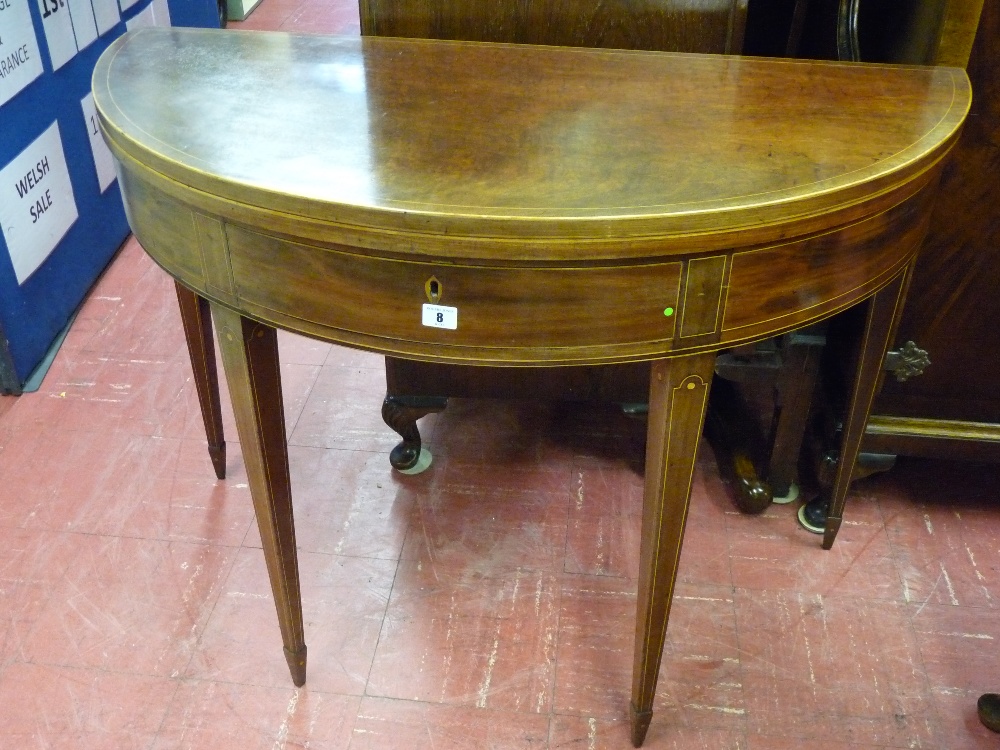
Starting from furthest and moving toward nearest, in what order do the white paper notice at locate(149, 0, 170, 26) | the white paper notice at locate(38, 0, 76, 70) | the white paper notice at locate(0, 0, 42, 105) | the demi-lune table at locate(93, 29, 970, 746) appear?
the white paper notice at locate(149, 0, 170, 26)
the white paper notice at locate(38, 0, 76, 70)
the white paper notice at locate(0, 0, 42, 105)
the demi-lune table at locate(93, 29, 970, 746)

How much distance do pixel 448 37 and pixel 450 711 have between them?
0.96 m

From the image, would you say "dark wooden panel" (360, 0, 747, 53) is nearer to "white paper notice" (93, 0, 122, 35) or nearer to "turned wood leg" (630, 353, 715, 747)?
"turned wood leg" (630, 353, 715, 747)

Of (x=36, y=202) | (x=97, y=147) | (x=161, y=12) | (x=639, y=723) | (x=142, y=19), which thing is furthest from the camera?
(x=161, y=12)

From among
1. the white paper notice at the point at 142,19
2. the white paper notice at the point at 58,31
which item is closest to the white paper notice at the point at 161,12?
the white paper notice at the point at 142,19

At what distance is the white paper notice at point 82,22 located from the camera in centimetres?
220

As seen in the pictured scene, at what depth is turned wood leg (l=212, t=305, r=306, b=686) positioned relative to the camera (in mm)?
1038

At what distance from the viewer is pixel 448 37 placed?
1363 millimetres

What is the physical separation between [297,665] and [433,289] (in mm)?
708

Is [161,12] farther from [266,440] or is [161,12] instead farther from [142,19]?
[266,440]

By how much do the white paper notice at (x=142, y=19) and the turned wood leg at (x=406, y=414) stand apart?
1.51 m

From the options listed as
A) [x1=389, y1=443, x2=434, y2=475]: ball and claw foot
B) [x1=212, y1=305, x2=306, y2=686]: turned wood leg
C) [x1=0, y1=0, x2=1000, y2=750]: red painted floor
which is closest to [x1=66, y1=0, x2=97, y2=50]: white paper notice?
[x1=0, y1=0, x2=1000, y2=750]: red painted floor

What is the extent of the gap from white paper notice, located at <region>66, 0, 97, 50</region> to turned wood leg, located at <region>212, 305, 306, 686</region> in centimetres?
153

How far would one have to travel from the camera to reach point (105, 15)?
238 cm

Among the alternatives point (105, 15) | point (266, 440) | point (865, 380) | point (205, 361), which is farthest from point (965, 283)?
point (105, 15)
